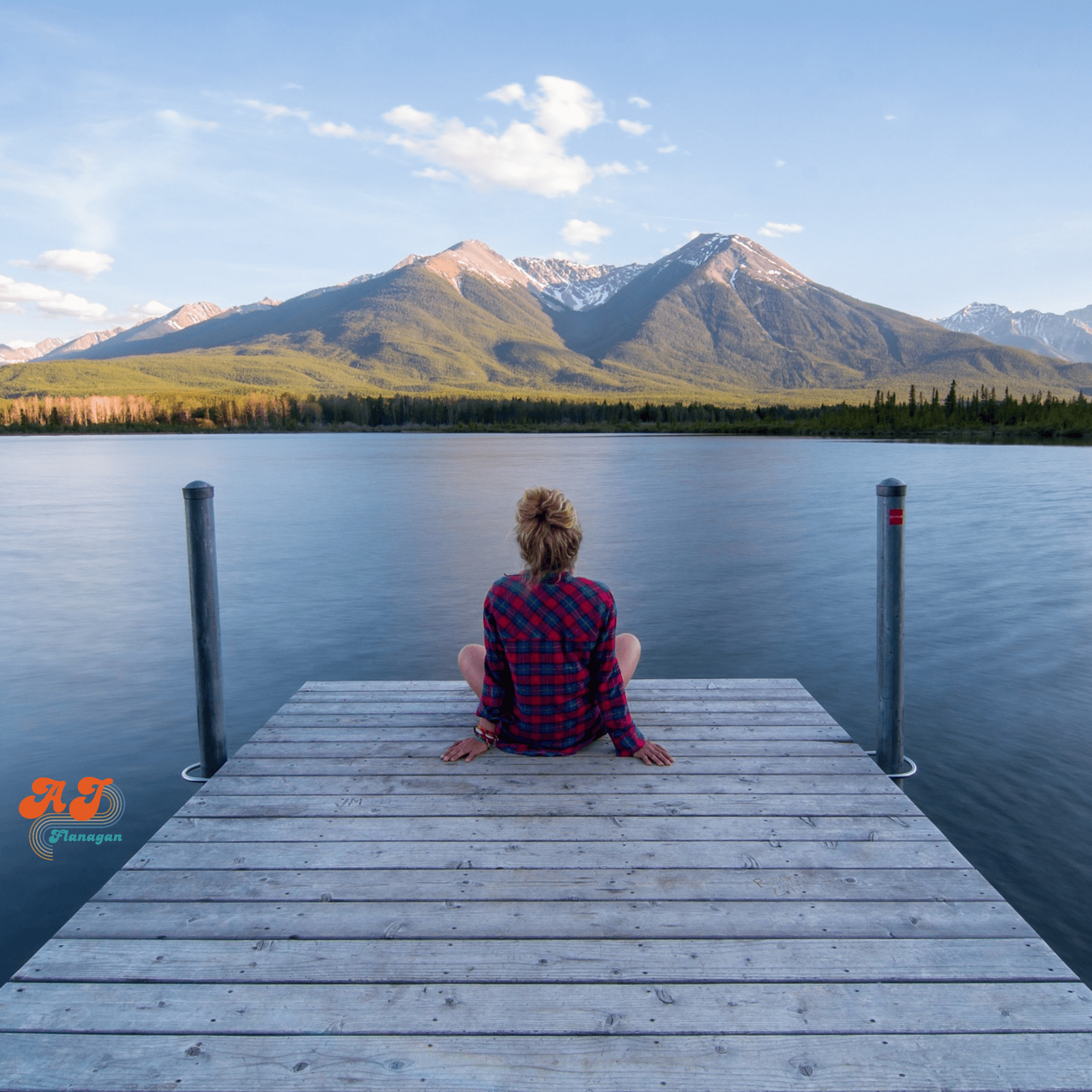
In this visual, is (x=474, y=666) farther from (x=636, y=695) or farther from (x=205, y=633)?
(x=205, y=633)

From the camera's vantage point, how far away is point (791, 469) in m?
53.2

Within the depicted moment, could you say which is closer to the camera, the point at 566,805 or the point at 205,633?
the point at 566,805

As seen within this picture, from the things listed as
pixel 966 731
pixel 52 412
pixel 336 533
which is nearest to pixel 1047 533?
pixel 966 731

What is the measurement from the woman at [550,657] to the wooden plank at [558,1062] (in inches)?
89.5

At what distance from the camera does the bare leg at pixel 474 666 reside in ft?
19.2

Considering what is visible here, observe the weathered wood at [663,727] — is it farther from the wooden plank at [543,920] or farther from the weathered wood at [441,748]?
the wooden plank at [543,920]

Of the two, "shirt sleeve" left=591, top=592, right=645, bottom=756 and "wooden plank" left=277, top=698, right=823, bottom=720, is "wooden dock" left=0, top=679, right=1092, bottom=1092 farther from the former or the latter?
"wooden plank" left=277, top=698, right=823, bottom=720

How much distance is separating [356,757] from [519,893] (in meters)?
2.06

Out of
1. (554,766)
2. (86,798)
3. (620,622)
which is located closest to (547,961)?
(554,766)

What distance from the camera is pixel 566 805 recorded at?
15.6ft

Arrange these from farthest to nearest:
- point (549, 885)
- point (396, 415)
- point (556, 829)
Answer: point (396, 415)
point (556, 829)
point (549, 885)

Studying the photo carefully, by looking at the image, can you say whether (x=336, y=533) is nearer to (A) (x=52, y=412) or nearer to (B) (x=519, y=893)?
(B) (x=519, y=893)

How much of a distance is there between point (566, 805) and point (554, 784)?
0.97ft

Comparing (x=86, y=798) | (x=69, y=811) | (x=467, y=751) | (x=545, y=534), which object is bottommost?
(x=69, y=811)
